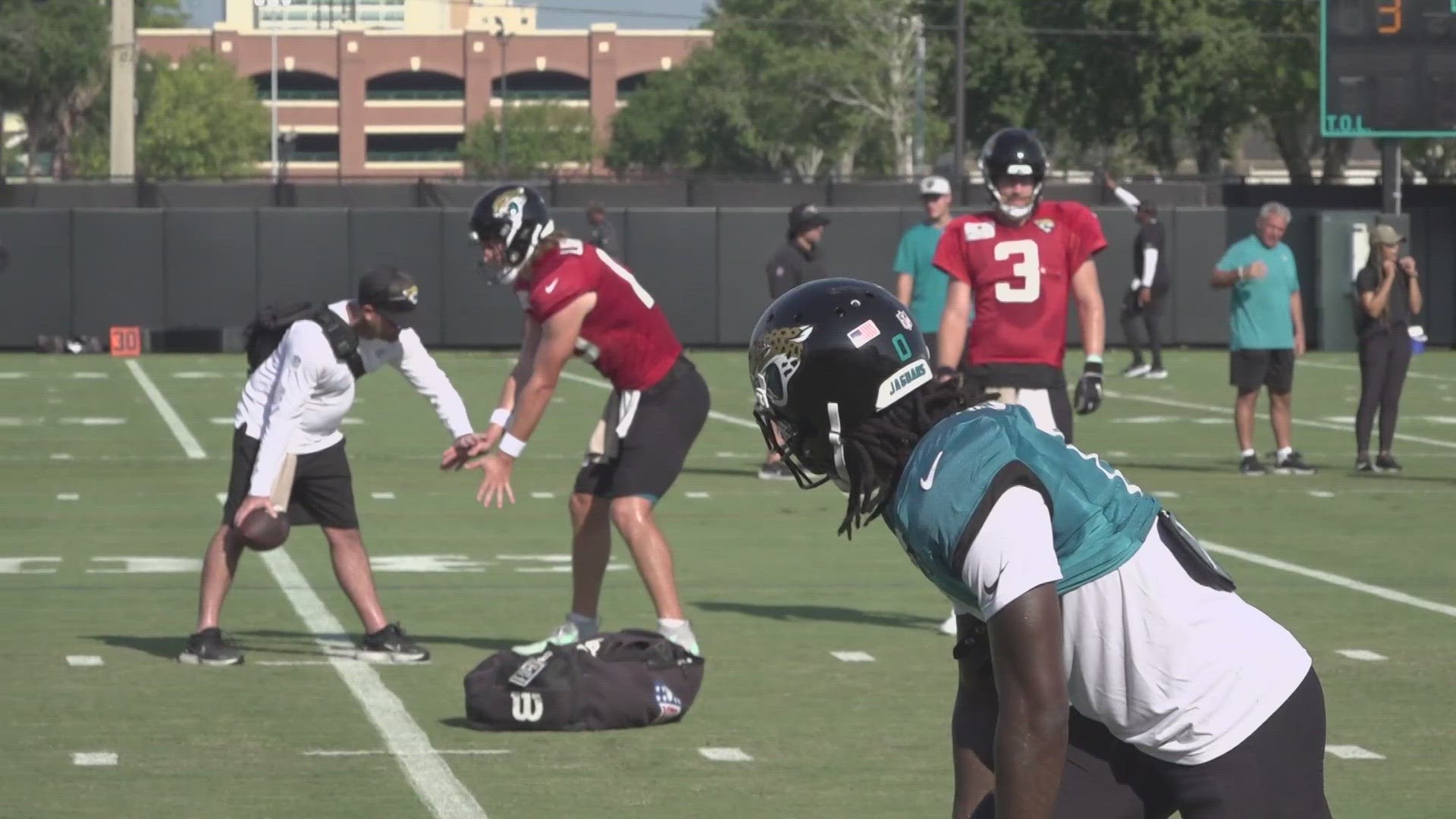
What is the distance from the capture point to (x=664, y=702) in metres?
8.49

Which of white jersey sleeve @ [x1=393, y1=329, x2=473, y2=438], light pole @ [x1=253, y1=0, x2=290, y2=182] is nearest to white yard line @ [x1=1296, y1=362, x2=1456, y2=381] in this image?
white jersey sleeve @ [x1=393, y1=329, x2=473, y2=438]

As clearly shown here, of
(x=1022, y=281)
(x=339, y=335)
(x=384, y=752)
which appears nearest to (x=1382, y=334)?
(x=1022, y=281)

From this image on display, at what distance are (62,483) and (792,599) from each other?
7519mm

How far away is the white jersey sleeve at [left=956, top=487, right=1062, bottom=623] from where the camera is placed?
371 centimetres

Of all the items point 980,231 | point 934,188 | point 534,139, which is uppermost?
point 534,139

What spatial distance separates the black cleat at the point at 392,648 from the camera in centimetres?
986

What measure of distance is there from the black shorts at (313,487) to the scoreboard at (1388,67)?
59.9 ft

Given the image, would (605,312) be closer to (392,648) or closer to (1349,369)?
(392,648)

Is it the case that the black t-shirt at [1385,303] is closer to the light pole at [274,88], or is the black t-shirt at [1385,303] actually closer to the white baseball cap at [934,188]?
the white baseball cap at [934,188]

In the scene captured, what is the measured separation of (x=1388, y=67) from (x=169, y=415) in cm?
1306

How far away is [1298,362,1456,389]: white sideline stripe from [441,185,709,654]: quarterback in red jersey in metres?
21.3

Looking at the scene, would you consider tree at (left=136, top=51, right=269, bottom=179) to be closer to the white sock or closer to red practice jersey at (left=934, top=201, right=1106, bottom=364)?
red practice jersey at (left=934, top=201, right=1106, bottom=364)

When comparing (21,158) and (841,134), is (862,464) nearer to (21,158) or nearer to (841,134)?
(841,134)

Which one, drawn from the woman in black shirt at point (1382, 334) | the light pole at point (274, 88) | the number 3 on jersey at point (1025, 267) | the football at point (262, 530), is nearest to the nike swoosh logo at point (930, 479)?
the football at point (262, 530)
